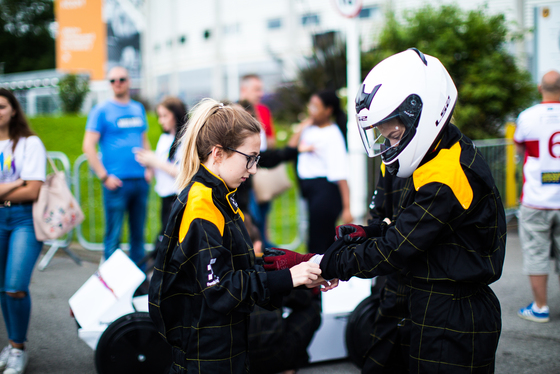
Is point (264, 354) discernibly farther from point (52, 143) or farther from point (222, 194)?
point (52, 143)

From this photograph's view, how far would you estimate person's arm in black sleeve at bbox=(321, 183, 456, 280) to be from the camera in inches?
77.3

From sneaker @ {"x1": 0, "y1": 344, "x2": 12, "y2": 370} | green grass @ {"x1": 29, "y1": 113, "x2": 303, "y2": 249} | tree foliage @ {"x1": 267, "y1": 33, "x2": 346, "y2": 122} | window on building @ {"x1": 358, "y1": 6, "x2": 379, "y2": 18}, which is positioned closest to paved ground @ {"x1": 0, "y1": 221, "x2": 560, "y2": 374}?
sneaker @ {"x1": 0, "y1": 344, "x2": 12, "y2": 370}

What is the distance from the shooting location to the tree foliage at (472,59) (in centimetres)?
947

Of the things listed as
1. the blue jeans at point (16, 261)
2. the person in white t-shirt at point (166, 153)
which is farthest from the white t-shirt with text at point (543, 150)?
the blue jeans at point (16, 261)

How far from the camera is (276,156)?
511cm

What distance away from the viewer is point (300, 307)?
130 inches

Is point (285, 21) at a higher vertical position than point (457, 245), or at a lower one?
higher

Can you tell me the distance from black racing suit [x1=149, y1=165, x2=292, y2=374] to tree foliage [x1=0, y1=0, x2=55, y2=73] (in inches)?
1925

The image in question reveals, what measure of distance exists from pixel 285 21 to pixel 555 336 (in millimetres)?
22085

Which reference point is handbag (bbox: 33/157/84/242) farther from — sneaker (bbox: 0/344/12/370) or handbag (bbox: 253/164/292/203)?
handbag (bbox: 253/164/292/203)

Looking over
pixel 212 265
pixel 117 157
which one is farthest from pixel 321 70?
pixel 212 265

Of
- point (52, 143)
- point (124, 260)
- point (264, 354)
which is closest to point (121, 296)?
point (124, 260)

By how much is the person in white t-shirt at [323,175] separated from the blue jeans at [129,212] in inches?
71.5

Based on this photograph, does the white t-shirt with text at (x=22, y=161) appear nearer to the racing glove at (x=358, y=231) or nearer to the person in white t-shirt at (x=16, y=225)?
the person in white t-shirt at (x=16, y=225)
